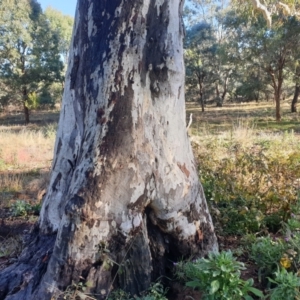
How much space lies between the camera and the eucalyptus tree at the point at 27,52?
75.4 ft

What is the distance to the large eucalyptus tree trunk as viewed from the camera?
87.0 inches

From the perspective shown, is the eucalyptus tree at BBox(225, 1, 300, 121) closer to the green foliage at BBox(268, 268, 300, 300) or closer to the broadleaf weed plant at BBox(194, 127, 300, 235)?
the broadleaf weed plant at BBox(194, 127, 300, 235)

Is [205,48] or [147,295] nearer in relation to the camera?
[147,295]

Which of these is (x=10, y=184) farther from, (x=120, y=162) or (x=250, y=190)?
(x=120, y=162)

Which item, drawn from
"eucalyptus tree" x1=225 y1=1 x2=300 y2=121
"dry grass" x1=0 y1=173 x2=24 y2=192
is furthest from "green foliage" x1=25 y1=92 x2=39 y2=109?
"dry grass" x1=0 y1=173 x2=24 y2=192

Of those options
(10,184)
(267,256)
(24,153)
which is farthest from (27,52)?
(267,256)

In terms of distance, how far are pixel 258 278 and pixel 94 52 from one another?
1.84m

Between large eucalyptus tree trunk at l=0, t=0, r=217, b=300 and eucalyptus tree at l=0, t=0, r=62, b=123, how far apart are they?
75.9ft

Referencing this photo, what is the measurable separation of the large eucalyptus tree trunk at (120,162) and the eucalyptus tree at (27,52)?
23125 millimetres

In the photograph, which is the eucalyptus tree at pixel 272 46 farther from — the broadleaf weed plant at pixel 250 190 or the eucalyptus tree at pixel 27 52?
the broadleaf weed plant at pixel 250 190

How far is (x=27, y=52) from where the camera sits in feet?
81.7

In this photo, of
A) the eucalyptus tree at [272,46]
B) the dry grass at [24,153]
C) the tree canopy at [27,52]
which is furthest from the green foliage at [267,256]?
the tree canopy at [27,52]

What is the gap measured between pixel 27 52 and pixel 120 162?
25.1m

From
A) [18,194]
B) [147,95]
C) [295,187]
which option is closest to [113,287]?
[147,95]
